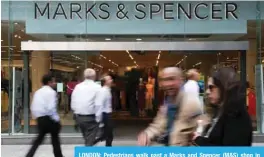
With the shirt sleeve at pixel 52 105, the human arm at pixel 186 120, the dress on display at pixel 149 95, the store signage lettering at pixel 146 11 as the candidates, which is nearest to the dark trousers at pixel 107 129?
the shirt sleeve at pixel 52 105

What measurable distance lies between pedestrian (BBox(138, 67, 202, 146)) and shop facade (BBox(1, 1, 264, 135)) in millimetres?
9681

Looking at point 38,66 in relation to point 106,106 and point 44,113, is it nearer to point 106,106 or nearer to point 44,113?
point 106,106

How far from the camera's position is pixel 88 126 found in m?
Result: 8.87

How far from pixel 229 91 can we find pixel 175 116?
814 millimetres

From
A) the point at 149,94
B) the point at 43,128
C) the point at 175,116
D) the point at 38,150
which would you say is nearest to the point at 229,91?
the point at 175,116

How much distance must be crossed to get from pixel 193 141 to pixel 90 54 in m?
10.4

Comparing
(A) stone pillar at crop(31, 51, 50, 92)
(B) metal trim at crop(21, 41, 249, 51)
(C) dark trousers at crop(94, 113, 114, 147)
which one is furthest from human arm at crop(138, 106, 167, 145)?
(A) stone pillar at crop(31, 51, 50, 92)

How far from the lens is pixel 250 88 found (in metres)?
14.1

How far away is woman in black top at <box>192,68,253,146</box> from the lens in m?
3.36

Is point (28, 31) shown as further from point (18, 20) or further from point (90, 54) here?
point (90, 54)

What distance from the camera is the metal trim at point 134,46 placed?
13.9 metres

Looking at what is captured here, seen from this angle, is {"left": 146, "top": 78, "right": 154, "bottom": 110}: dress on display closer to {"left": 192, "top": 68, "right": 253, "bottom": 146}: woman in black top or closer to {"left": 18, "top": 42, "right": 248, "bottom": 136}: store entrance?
{"left": 18, "top": 42, "right": 248, "bottom": 136}: store entrance

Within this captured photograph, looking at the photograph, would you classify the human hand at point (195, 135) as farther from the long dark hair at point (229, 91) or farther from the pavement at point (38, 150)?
the pavement at point (38, 150)

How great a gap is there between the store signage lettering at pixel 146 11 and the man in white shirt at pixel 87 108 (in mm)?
5464
